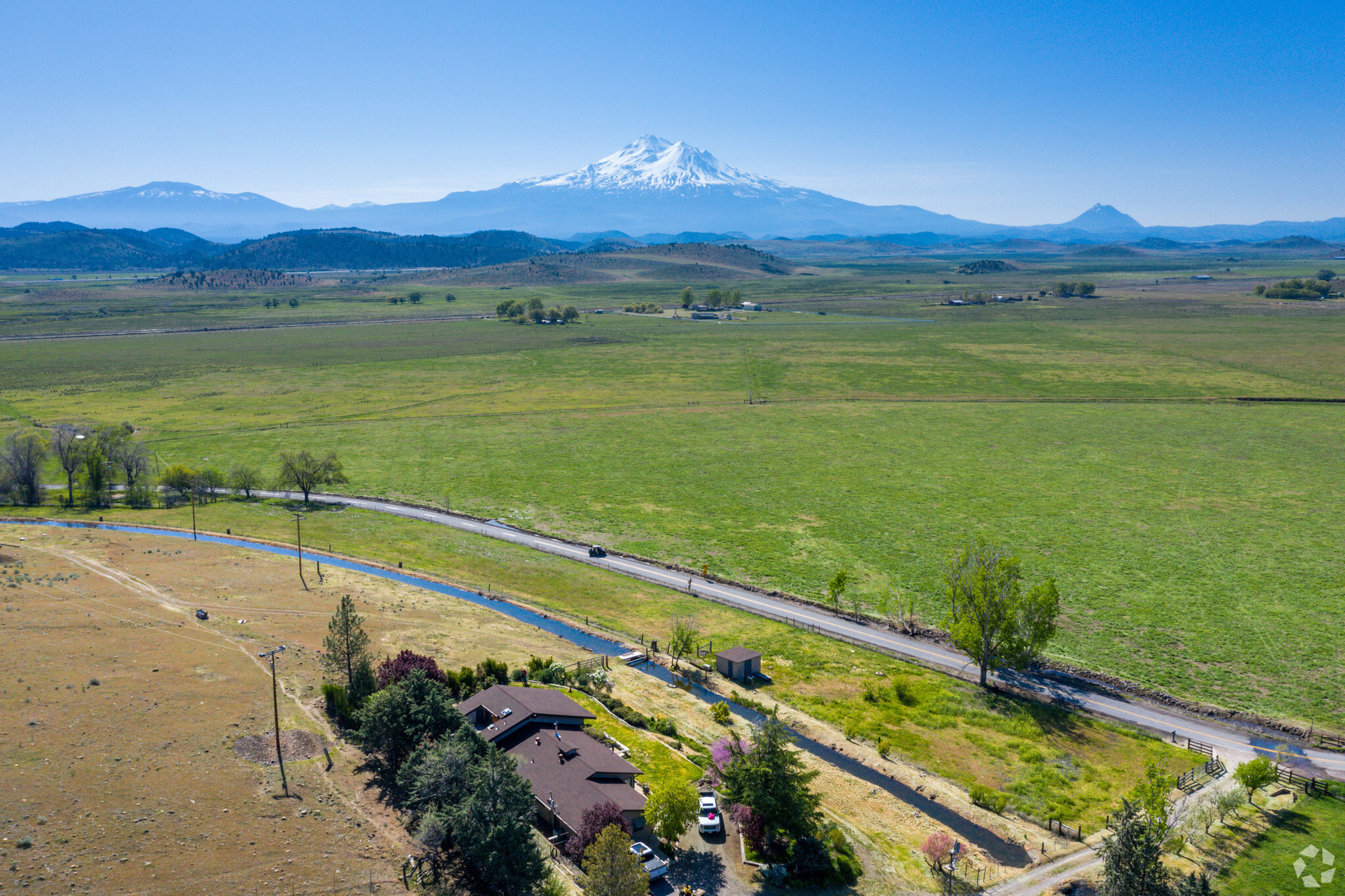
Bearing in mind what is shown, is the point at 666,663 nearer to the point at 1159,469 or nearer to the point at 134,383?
the point at 1159,469

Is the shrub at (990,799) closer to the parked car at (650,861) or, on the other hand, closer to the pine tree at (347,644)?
the parked car at (650,861)

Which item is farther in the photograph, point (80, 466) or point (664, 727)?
point (80, 466)

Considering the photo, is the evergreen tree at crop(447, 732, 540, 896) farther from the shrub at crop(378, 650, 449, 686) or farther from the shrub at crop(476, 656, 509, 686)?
the shrub at crop(476, 656, 509, 686)

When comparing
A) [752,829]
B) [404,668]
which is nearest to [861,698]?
[752,829]

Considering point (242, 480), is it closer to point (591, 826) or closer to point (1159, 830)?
point (591, 826)

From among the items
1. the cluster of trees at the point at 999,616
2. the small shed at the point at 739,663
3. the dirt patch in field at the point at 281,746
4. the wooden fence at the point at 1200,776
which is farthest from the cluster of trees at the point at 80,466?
the wooden fence at the point at 1200,776

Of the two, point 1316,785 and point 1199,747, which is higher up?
point 1316,785

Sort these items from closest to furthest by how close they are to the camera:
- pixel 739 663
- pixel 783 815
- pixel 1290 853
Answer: pixel 783 815 → pixel 1290 853 → pixel 739 663

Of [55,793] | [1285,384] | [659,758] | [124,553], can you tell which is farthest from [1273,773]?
[1285,384]
